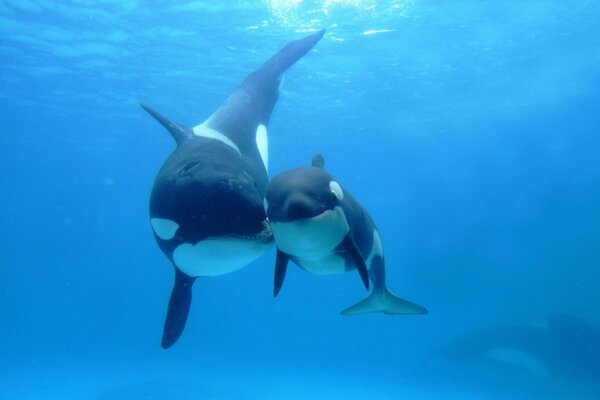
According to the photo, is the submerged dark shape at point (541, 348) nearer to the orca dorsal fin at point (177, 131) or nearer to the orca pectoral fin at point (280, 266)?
the orca dorsal fin at point (177, 131)

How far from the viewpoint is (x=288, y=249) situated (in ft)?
11.0

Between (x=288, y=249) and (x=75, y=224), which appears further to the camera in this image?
(x=75, y=224)

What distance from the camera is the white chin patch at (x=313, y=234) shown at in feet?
10.1

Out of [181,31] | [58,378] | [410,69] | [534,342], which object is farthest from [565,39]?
[58,378]

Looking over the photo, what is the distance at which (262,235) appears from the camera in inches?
132

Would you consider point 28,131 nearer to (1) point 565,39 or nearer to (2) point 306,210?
(1) point 565,39

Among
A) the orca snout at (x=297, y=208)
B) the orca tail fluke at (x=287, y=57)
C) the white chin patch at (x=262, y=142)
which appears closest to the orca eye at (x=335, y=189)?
the orca snout at (x=297, y=208)

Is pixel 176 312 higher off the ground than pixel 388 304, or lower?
lower

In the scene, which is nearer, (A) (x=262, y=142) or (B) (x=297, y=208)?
(B) (x=297, y=208)

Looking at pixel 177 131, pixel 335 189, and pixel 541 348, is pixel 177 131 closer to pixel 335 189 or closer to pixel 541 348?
pixel 335 189

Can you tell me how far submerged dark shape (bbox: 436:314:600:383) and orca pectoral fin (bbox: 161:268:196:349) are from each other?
1960 cm

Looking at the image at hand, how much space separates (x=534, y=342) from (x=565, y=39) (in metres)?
12.4

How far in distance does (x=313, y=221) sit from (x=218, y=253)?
75 centimetres

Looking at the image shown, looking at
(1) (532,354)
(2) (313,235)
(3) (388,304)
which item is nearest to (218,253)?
(2) (313,235)
